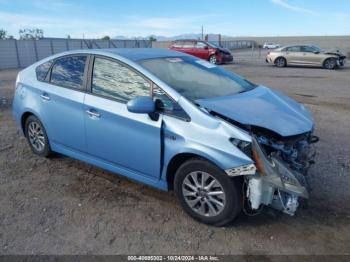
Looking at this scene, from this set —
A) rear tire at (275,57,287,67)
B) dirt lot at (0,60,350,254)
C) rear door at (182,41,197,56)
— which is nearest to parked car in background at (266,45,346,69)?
rear tire at (275,57,287,67)

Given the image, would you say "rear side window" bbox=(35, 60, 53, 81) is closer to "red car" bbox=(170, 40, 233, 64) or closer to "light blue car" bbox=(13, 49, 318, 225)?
"light blue car" bbox=(13, 49, 318, 225)

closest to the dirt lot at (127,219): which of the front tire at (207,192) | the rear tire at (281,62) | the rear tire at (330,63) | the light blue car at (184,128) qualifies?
the front tire at (207,192)

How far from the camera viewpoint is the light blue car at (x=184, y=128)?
303cm

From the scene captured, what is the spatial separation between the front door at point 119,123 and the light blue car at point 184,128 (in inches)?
0.5

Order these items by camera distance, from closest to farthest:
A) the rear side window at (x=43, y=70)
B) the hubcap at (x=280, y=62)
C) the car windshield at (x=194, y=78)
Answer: the car windshield at (x=194, y=78)
the rear side window at (x=43, y=70)
the hubcap at (x=280, y=62)

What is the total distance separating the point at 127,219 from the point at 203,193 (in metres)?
0.84

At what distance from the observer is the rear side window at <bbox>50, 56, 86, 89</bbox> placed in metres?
4.15

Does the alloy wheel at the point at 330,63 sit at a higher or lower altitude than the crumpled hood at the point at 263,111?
lower

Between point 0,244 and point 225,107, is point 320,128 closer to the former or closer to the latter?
point 225,107

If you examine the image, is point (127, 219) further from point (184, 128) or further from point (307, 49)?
point (307, 49)

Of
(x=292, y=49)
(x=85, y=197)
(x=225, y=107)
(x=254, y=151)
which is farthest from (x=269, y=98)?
(x=292, y=49)

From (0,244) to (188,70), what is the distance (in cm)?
272

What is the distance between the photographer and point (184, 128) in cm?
320

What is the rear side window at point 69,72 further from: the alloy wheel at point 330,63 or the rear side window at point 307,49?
the rear side window at point 307,49
